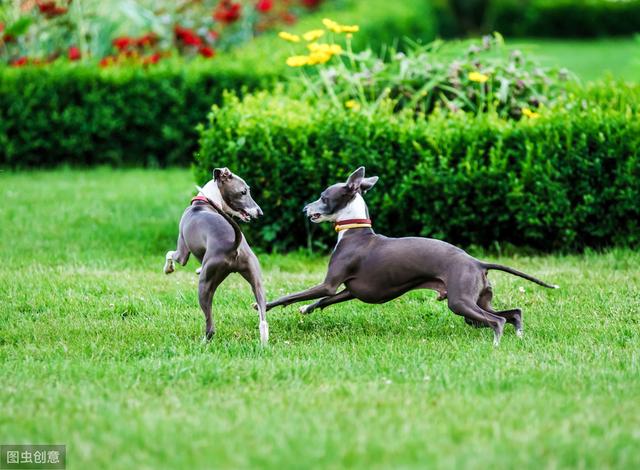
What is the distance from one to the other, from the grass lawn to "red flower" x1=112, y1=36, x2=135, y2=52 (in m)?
5.10

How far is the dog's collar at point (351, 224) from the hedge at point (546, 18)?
2289 cm

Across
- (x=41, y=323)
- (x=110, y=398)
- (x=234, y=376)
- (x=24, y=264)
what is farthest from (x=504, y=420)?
(x=24, y=264)

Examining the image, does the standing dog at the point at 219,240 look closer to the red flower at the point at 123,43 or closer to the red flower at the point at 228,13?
the red flower at the point at 123,43

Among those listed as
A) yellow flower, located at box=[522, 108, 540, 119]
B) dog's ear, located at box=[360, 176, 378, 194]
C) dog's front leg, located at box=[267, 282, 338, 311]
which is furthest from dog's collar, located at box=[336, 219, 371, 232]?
yellow flower, located at box=[522, 108, 540, 119]

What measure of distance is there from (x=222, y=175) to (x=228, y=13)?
8365 mm

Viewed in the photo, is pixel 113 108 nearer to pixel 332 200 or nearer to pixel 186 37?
pixel 186 37

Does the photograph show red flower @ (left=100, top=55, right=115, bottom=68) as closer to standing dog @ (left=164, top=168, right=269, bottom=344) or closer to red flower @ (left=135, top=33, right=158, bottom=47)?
red flower @ (left=135, top=33, right=158, bottom=47)

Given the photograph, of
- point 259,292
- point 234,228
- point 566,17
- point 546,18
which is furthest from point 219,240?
point 566,17

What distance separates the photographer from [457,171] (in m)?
7.72

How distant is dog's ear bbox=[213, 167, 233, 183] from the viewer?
5.41m

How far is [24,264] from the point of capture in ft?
24.1

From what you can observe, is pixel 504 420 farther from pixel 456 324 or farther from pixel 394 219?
pixel 394 219

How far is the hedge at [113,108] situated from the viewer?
11.2 meters

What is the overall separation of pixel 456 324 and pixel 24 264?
138 inches
